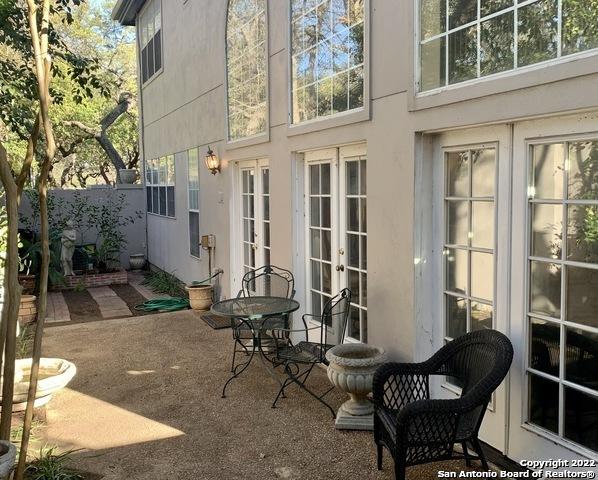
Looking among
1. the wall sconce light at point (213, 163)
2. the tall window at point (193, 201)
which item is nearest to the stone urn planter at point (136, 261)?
the tall window at point (193, 201)

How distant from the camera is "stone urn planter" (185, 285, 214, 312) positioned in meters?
8.36

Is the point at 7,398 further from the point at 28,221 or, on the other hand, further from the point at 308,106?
the point at 28,221

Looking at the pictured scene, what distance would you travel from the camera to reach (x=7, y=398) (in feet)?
9.64

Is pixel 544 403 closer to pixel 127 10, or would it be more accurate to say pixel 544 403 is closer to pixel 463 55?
pixel 463 55

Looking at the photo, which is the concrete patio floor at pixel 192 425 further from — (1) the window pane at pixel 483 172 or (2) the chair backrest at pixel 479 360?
(1) the window pane at pixel 483 172

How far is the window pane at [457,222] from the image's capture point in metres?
3.71

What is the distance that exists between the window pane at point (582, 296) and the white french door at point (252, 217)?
440 cm

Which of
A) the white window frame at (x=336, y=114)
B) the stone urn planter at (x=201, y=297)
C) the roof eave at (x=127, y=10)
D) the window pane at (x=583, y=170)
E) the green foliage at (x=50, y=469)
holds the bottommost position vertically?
the green foliage at (x=50, y=469)

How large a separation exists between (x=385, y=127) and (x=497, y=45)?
115 cm

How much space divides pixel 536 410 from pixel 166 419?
9.12 ft

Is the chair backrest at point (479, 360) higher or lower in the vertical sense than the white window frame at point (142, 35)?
lower

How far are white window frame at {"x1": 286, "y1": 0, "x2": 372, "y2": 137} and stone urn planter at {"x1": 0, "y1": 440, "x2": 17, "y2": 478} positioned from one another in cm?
339

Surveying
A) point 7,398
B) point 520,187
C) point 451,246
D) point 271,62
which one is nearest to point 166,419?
point 7,398

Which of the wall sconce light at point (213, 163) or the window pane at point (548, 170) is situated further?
the wall sconce light at point (213, 163)
